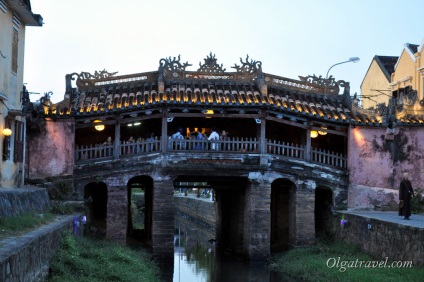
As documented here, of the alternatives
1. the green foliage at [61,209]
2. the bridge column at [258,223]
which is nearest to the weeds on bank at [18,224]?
the green foliage at [61,209]

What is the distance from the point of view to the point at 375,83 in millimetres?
44031

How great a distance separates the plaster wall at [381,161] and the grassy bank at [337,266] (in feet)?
9.52

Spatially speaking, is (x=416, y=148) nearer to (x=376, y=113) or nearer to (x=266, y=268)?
(x=376, y=113)

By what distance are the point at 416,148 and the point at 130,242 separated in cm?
1159

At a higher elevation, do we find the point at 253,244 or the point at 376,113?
the point at 376,113

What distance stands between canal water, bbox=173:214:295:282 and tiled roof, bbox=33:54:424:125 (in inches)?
232

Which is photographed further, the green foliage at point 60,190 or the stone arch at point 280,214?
the stone arch at point 280,214

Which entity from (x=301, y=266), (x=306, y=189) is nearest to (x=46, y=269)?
(x=301, y=266)

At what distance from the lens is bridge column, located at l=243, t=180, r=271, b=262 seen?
2389cm

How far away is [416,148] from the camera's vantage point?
2573cm

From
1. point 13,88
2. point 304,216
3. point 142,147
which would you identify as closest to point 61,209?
point 142,147

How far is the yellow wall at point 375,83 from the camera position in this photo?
41938 millimetres

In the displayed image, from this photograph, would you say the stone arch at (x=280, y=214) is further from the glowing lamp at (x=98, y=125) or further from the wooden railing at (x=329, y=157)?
the glowing lamp at (x=98, y=125)

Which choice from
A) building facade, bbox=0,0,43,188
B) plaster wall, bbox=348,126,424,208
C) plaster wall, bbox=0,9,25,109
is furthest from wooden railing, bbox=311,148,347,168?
plaster wall, bbox=0,9,25,109
